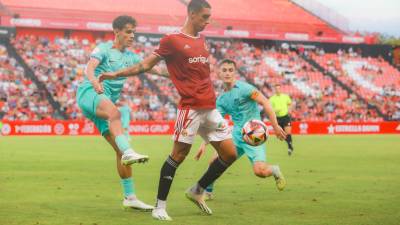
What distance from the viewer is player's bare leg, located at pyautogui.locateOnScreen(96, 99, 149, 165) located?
28.9ft

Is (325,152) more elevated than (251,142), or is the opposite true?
(251,142)

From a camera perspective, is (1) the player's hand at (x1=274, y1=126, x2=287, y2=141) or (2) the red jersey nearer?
(2) the red jersey

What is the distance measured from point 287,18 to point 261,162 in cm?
5268

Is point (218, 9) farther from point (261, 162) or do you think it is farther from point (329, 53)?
point (261, 162)

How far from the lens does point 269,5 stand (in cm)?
6506

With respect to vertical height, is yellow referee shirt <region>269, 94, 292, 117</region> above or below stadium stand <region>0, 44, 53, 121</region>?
above

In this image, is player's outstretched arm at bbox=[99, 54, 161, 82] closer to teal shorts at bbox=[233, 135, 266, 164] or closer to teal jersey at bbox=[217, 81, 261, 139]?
teal jersey at bbox=[217, 81, 261, 139]

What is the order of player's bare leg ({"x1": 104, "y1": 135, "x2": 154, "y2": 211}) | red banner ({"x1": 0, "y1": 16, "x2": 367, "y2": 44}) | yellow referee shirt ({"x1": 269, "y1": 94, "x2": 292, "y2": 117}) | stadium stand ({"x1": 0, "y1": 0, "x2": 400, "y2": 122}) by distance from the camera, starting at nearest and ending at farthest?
player's bare leg ({"x1": 104, "y1": 135, "x2": 154, "y2": 211}) → yellow referee shirt ({"x1": 269, "y1": 94, "x2": 292, "y2": 117}) → stadium stand ({"x1": 0, "y1": 0, "x2": 400, "y2": 122}) → red banner ({"x1": 0, "y1": 16, "x2": 367, "y2": 44})


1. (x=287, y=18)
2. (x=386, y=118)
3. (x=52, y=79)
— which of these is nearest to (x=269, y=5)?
(x=287, y=18)

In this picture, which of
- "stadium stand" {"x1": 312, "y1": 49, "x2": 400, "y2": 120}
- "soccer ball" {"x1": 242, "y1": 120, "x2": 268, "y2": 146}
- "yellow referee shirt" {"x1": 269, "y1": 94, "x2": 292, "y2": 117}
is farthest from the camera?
"stadium stand" {"x1": 312, "y1": 49, "x2": 400, "y2": 120}

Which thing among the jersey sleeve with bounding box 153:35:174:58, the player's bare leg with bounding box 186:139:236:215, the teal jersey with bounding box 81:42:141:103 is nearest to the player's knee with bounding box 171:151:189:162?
the player's bare leg with bounding box 186:139:236:215

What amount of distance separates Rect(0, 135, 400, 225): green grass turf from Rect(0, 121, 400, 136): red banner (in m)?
17.3

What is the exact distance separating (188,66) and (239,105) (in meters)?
2.78

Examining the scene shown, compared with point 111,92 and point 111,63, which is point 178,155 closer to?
point 111,92
